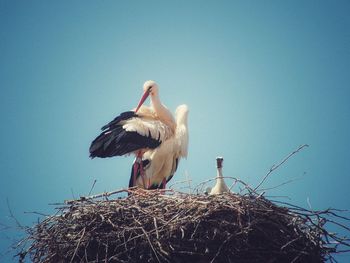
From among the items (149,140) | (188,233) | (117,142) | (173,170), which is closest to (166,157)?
(173,170)

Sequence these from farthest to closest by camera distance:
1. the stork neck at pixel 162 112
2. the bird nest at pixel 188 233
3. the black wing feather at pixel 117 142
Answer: the stork neck at pixel 162 112 → the black wing feather at pixel 117 142 → the bird nest at pixel 188 233

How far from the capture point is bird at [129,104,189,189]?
239 inches

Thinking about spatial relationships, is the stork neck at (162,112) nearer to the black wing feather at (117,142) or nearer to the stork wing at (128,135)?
the stork wing at (128,135)

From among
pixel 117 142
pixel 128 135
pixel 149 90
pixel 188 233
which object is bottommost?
pixel 188 233

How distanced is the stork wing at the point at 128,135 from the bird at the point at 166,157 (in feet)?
0.41

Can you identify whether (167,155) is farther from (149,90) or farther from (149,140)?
(149,90)

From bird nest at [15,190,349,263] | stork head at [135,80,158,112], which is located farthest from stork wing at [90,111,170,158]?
bird nest at [15,190,349,263]

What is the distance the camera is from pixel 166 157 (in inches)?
241

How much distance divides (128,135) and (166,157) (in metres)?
0.73

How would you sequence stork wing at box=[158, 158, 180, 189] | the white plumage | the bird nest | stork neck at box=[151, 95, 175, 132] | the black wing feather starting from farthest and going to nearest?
stork neck at box=[151, 95, 175, 132] < stork wing at box=[158, 158, 180, 189] < the white plumage < the black wing feather < the bird nest

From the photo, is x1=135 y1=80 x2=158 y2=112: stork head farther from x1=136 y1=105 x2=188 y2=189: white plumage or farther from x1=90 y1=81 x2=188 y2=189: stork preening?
x1=136 y1=105 x2=188 y2=189: white plumage

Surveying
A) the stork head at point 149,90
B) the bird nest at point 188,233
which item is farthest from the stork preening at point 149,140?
the bird nest at point 188,233

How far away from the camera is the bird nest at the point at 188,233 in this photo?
3686 mm

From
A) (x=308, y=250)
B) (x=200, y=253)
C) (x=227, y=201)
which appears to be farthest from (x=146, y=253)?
(x=308, y=250)
